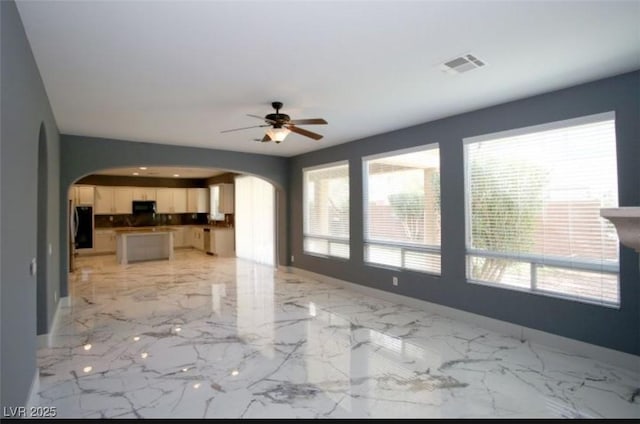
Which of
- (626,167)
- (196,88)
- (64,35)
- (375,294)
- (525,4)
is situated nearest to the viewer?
(525,4)

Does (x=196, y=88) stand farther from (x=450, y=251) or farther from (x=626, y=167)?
(x=626, y=167)

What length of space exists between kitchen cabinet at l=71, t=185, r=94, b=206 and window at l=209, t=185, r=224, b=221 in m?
3.57

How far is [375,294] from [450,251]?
1.62 meters

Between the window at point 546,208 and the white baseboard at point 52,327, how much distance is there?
5016mm

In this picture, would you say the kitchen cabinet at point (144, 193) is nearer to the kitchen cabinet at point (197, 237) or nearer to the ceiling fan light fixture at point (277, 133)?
the kitchen cabinet at point (197, 237)

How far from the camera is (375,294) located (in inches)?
223

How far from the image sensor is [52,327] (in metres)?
4.09

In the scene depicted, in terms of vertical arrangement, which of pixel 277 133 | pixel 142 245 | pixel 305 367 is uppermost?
pixel 277 133

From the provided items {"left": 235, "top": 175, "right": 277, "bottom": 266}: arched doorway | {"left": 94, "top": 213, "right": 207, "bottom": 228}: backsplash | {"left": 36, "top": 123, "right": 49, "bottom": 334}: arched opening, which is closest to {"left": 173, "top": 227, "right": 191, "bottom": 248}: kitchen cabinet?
{"left": 94, "top": 213, "right": 207, "bottom": 228}: backsplash

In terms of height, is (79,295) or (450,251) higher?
(450,251)

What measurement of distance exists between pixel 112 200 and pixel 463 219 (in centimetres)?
1088

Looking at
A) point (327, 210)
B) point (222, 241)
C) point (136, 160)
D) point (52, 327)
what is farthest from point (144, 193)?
point (52, 327)

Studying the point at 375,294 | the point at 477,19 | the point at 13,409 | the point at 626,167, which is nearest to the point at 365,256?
the point at 375,294

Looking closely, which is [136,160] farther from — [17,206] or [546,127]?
[546,127]
